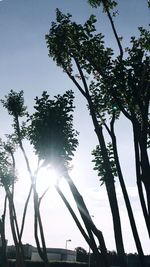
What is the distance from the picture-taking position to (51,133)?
1866 centimetres

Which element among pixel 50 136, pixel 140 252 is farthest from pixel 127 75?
pixel 140 252

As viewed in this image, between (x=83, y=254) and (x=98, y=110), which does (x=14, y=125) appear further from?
(x=83, y=254)

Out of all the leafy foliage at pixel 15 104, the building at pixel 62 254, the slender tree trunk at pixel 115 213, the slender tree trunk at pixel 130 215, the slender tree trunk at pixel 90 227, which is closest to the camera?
the slender tree trunk at pixel 130 215

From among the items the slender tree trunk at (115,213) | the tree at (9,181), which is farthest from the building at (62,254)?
the slender tree trunk at (115,213)

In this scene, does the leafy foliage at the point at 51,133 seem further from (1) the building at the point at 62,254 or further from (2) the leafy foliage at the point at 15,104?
(1) the building at the point at 62,254

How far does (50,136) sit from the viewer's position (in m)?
18.6

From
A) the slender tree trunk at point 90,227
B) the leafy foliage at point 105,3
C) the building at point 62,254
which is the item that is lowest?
the slender tree trunk at point 90,227

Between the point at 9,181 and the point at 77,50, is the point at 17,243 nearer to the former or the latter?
the point at 9,181

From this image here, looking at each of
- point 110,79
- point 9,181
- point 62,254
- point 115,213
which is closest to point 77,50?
point 110,79

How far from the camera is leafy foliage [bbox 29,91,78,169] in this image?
18.5 meters

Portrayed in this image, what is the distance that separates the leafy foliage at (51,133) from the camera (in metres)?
18.5

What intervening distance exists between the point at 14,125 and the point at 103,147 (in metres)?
20.3

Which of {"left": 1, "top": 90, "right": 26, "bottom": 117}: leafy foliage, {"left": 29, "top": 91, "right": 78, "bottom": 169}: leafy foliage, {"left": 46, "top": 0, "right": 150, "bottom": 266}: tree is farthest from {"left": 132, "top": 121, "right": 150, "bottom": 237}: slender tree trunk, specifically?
{"left": 1, "top": 90, "right": 26, "bottom": 117}: leafy foliage

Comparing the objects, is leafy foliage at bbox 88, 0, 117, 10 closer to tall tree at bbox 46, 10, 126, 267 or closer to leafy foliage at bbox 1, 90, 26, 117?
tall tree at bbox 46, 10, 126, 267
